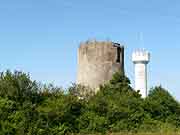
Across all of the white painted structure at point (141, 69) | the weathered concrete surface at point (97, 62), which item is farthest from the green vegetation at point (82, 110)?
the white painted structure at point (141, 69)

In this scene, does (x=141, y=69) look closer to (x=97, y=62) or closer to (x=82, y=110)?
(x=97, y=62)

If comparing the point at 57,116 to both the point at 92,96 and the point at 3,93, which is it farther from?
the point at 92,96

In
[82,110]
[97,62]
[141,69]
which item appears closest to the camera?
[82,110]

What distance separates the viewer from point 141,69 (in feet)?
191

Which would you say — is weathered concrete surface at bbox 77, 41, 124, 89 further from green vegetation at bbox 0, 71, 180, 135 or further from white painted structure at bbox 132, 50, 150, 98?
white painted structure at bbox 132, 50, 150, 98

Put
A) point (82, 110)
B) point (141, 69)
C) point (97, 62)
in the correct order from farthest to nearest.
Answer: point (141, 69) → point (97, 62) → point (82, 110)

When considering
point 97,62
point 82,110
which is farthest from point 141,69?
point 82,110

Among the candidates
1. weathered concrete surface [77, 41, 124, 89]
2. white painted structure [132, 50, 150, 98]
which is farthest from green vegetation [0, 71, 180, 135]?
white painted structure [132, 50, 150, 98]

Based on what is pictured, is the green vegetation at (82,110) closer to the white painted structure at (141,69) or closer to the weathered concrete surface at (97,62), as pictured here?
the weathered concrete surface at (97,62)

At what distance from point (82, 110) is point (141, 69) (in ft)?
79.0

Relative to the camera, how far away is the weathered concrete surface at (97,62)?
4415 cm

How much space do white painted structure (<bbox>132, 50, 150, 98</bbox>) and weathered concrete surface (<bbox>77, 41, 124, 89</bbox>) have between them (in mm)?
11964

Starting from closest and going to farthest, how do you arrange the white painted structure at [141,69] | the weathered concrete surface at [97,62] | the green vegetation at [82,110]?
1. the green vegetation at [82,110]
2. the weathered concrete surface at [97,62]
3. the white painted structure at [141,69]

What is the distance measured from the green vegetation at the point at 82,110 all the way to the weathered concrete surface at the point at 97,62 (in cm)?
A: 122
